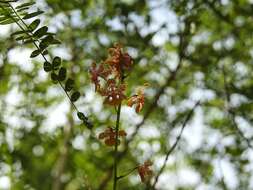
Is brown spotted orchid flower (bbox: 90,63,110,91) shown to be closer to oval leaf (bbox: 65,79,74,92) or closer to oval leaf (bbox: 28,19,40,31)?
oval leaf (bbox: 65,79,74,92)

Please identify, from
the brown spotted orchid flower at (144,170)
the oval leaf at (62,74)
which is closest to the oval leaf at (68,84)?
the oval leaf at (62,74)

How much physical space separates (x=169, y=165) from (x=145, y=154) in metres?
1.03

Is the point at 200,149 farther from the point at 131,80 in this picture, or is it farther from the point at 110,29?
the point at 110,29

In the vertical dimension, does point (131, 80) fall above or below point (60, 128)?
above

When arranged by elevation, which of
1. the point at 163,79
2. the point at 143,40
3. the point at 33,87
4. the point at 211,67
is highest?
the point at 163,79

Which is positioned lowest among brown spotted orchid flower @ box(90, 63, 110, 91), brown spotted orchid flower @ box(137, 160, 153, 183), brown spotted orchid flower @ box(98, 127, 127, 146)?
brown spotted orchid flower @ box(137, 160, 153, 183)

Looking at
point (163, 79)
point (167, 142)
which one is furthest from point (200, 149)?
point (163, 79)

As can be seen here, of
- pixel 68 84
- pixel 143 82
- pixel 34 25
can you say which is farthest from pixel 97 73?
pixel 143 82

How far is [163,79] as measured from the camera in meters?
3.80

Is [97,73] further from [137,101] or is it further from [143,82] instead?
[143,82]

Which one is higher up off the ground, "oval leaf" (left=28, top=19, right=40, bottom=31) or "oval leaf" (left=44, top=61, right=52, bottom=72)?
"oval leaf" (left=28, top=19, right=40, bottom=31)

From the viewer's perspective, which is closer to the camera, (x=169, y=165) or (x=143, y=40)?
(x=143, y=40)

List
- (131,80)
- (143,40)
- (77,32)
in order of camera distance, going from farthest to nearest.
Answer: (131,80)
(77,32)
(143,40)

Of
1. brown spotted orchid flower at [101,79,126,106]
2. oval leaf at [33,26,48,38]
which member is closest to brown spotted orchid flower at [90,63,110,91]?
brown spotted orchid flower at [101,79,126,106]
